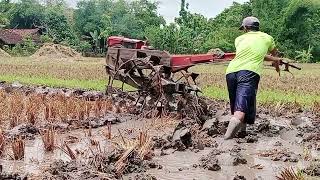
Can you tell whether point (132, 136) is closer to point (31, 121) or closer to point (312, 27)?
point (31, 121)

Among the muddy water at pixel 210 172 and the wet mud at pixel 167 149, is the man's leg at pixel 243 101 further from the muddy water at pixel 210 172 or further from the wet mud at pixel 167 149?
the muddy water at pixel 210 172

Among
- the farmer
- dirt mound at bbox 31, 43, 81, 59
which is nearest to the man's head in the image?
the farmer

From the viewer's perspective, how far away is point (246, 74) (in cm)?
713

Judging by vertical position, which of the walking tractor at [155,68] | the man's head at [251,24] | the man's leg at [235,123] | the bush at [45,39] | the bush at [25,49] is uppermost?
the man's head at [251,24]

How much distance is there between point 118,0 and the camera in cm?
6431

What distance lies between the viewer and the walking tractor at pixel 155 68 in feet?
29.5

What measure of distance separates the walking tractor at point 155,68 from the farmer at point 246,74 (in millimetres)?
1479

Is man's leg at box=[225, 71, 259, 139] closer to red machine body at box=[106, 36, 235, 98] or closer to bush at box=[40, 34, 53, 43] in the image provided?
red machine body at box=[106, 36, 235, 98]

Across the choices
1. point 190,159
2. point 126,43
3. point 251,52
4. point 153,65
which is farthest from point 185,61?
point 190,159

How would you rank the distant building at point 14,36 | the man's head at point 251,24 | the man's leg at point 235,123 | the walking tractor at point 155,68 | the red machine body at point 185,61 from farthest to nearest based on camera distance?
the distant building at point 14,36 → the red machine body at point 185,61 → the walking tractor at point 155,68 → the man's head at point 251,24 → the man's leg at point 235,123

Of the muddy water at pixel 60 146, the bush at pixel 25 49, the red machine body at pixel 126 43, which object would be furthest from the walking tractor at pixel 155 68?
the bush at pixel 25 49

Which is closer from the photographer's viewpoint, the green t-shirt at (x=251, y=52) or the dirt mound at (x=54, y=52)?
the green t-shirt at (x=251, y=52)

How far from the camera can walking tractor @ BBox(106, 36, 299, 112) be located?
8.98m

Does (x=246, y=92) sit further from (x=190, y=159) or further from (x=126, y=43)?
(x=126, y=43)
